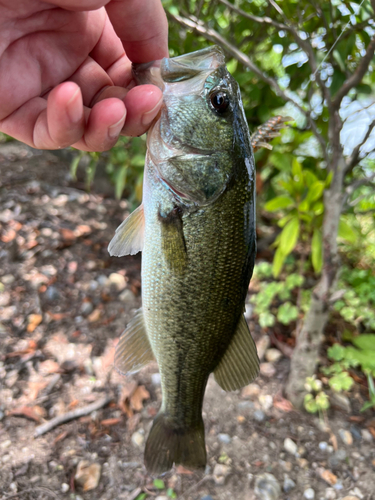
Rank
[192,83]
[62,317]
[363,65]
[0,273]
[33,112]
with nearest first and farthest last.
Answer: [192,83], [33,112], [363,65], [62,317], [0,273]

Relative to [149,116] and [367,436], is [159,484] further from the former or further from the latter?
[149,116]

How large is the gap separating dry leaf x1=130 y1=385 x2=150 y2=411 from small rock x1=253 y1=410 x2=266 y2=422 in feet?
2.70

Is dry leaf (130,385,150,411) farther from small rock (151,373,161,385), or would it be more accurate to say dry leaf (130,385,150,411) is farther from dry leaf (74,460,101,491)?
dry leaf (74,460,101,491)

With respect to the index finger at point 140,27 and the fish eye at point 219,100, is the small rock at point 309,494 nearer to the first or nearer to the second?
the fish eye at point 219,100

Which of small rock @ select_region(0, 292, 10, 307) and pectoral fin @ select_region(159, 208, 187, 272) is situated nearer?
pectoral fin @ select_region(159, 208, 187, 272)

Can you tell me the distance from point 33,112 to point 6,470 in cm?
195

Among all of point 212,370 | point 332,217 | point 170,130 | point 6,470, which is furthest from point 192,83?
point 6,470

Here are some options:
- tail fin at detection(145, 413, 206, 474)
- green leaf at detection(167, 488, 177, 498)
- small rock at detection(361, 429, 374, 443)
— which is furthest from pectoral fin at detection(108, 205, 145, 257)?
small rock at detection(361, 429, 374, 443)

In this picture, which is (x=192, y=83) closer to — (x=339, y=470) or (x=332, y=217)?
(x=332, y=217)

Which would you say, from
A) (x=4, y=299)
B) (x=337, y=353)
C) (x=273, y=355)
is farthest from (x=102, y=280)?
(x=337, y=353)

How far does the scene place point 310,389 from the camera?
2.57 meters

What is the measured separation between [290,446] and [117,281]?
81.9 inches

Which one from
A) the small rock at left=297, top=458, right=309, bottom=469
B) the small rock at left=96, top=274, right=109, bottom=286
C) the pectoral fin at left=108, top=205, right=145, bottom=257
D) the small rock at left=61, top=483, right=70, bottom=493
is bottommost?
the small rock at left=96, top=274, right=109, bottom=286

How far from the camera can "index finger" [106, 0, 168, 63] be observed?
128 centimetres
